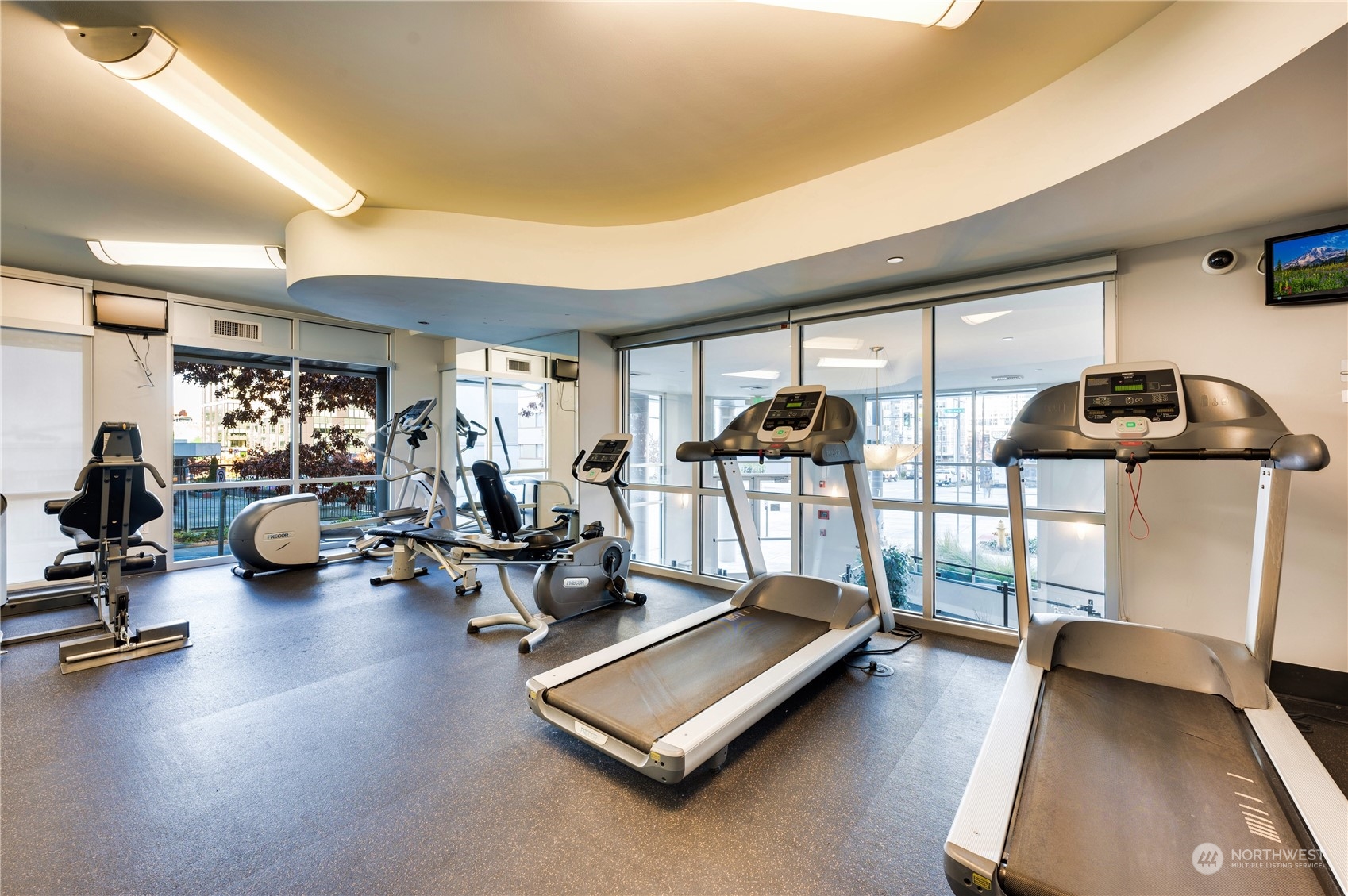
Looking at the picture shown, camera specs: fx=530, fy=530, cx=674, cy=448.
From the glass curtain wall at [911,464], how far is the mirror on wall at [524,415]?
0.79 meters

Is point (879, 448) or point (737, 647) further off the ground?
point (879, 448)

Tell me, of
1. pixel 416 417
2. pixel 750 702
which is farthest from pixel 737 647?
pixel 416 417

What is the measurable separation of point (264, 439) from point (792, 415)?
20.2ft

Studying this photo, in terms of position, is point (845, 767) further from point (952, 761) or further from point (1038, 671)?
point (1038, 671)

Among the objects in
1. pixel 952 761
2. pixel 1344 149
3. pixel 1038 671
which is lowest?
pixel 952 761

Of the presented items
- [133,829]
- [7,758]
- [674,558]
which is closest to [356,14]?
[133,829]

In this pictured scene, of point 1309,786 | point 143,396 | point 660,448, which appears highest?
point 143,396

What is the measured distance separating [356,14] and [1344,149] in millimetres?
3829

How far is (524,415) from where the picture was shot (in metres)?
7.01

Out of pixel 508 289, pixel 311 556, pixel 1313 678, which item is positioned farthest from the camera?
pixel 311 556

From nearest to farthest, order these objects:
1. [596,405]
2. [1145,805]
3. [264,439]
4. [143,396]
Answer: [1145,805] < [143,396] < [596,405] < [264,439]

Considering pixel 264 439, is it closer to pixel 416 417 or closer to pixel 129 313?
pixel 129 313

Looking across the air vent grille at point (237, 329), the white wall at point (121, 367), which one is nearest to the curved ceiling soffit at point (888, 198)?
the air vent grille at point (237, 329)

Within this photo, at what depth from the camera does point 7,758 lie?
89.7 inches
